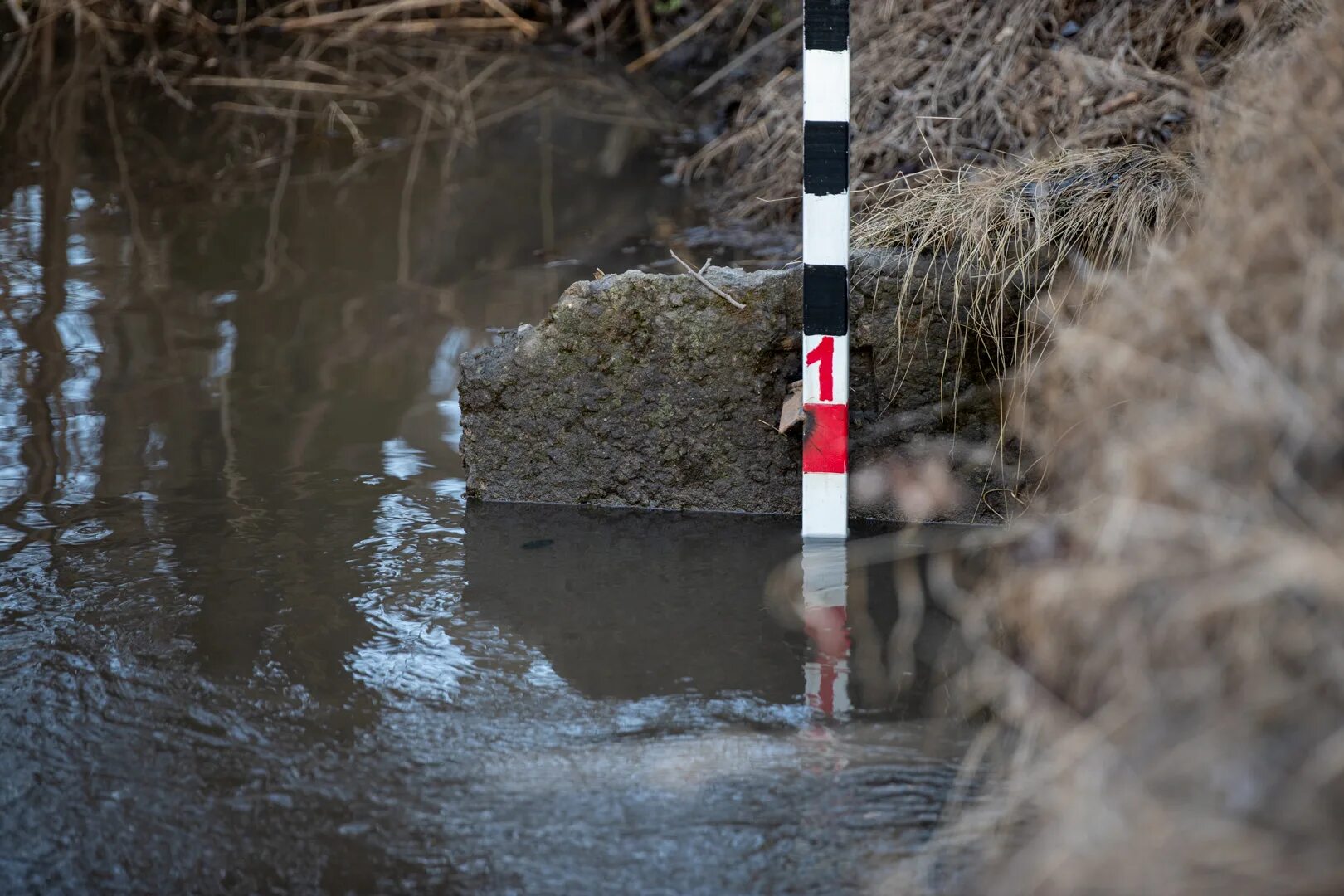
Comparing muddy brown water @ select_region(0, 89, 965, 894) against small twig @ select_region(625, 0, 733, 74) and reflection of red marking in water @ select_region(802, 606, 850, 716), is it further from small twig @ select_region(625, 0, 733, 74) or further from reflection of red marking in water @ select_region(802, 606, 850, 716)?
small twig @ select_region(625, 0, 733, 74)

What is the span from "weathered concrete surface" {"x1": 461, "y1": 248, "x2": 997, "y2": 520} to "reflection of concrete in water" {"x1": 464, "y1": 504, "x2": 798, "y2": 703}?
0.34 feet

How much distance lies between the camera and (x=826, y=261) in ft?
10.2

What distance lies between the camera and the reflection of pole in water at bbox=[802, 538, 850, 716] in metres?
2.48

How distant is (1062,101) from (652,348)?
8.04ft

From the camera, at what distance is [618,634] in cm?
274

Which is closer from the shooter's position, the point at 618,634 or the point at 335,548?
the point at 618,634

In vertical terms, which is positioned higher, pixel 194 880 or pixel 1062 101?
pixel 1062 101

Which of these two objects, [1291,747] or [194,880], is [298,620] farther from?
[1291,747]

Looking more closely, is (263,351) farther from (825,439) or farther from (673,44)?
(673,44)

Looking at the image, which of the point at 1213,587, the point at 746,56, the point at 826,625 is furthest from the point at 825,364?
the point at 746,56

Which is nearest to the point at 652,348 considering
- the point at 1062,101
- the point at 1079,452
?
the point at 1079,452

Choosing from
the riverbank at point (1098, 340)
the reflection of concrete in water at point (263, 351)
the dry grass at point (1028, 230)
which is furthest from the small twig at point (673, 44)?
the dry grass at point (1028, 230)

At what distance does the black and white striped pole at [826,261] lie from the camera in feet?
10.0

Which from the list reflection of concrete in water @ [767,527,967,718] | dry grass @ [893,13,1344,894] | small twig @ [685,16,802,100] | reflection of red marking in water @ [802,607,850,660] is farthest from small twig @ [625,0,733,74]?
dry grass @ [893,13,1344,894]
